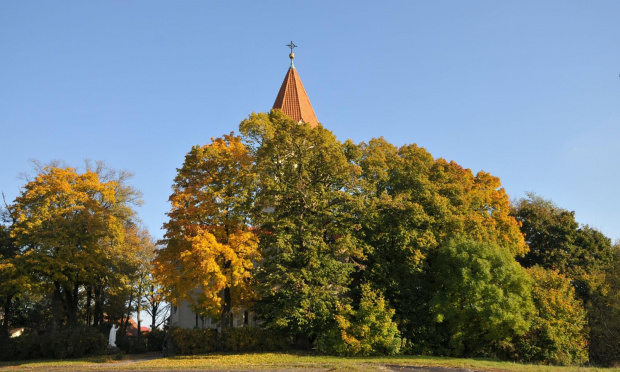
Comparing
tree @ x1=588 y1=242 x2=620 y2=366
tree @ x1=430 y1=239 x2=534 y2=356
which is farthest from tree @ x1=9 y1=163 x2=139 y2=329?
tree @ x1=588 y1=242 x2=620 y2=366

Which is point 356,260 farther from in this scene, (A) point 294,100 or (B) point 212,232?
(A) point 294,100

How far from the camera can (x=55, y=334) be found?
95.8ft

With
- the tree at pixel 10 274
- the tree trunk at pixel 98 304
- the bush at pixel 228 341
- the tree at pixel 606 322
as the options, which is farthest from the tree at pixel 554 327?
the tree trunk at pixel 98 304

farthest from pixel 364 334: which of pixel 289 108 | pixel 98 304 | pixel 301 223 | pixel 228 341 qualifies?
pixel 98 304

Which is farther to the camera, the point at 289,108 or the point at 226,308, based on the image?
the point at 289,108

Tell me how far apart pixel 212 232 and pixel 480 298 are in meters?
15.4

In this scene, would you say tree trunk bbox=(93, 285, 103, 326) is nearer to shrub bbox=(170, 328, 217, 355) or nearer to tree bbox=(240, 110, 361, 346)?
shrub bbox=(170, 328, 217, 355)

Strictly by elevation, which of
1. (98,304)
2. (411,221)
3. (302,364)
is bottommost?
(302,364)

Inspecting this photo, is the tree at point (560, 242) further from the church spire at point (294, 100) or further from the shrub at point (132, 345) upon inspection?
the shrub at point (132, 345)

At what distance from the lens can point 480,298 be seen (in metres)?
26.0

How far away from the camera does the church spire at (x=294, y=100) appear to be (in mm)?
42875

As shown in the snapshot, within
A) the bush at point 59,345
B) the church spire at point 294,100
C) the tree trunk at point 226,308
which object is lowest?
the bush at point 59,345

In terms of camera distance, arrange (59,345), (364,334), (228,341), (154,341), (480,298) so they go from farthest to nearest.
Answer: (154,341), (59,345), (228,341), (480,298), (364,334)

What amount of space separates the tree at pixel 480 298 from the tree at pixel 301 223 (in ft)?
17.9
